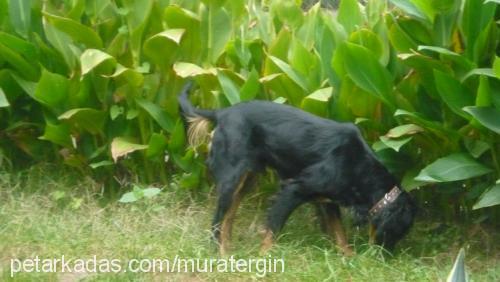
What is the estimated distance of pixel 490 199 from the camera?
668 centimetres

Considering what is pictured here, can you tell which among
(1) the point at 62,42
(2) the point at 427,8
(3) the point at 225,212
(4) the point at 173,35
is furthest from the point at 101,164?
(2) the point at 427,8

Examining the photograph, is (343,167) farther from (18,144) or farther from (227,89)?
(18,144)

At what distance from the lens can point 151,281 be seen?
244 inches

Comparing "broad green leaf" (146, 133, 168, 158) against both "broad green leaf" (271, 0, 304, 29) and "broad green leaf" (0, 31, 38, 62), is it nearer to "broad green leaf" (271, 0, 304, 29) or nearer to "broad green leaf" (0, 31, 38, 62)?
"broad green leaf" (0, 31, 38, 62)

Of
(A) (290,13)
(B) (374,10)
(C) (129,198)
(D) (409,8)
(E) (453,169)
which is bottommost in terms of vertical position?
(C) (129,198)

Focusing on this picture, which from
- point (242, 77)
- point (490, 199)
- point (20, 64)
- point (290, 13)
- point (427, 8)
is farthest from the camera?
point (20, 64)

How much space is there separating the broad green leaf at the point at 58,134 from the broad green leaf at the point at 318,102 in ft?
6.06

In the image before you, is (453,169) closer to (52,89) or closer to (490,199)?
(490,199)

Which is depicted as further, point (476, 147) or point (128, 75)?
point (128, 75)

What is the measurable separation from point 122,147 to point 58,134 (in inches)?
20.9

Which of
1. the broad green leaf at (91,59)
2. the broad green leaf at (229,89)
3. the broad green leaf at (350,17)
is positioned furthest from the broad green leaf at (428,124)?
the broad green leaf at (91,59)

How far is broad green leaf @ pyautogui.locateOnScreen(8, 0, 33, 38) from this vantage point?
7.72 meters

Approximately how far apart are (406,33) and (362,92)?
51 cm

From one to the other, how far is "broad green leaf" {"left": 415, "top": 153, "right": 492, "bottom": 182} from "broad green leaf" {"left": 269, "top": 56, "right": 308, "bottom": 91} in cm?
109
